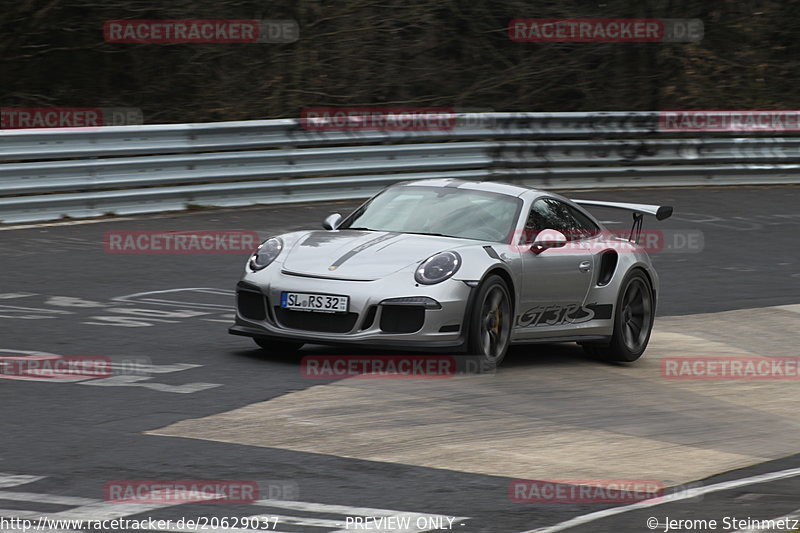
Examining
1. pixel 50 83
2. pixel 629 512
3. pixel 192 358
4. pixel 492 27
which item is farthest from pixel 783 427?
pixel 492 27

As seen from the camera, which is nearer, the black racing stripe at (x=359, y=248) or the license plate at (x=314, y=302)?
the license plate at (x=314, y=302)

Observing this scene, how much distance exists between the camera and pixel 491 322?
31.5 ft

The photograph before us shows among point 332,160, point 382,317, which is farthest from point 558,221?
point 332,160

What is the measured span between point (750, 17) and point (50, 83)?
50.3ft

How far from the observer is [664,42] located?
28422 mm

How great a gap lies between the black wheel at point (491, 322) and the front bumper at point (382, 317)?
87mm

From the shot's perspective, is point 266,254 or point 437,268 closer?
point 437,268

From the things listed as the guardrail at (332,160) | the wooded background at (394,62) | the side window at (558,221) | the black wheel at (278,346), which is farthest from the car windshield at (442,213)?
the wooded background at (394,62)

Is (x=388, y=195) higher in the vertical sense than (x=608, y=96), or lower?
lower

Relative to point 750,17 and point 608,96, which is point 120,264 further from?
point 750,17

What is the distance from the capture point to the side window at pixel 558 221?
10.4 metres

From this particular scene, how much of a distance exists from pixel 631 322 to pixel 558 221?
107 cm

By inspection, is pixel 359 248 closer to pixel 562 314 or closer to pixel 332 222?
pixel 332 222

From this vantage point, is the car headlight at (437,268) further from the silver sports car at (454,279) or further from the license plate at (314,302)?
the license plate at (314,302)
